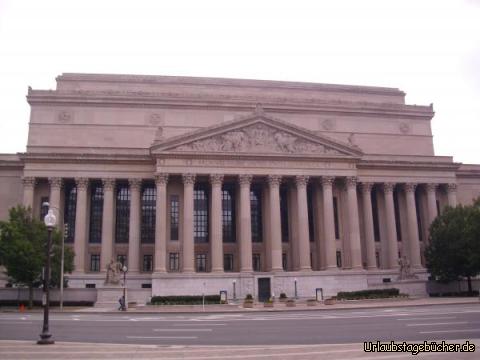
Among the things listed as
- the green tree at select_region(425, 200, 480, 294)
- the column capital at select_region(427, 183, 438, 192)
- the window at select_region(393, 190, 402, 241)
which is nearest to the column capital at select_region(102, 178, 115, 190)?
the window at select_region(393, 190, 402, 241)

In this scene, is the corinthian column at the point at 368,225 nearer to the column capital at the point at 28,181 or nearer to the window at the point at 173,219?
the window at the point at 173,219

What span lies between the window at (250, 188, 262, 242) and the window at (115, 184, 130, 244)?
17.5 m

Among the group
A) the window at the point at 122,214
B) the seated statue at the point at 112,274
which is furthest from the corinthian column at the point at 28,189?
the seated statue at the point at 112,274

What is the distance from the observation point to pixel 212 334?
75.5 feet

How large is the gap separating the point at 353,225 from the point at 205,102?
31.8 meters

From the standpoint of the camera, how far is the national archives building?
6297cm

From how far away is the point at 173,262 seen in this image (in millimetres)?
66750

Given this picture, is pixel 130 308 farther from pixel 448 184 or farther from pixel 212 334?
pixel 448 184

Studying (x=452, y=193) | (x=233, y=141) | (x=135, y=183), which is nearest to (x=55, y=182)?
(x=135, y=183)

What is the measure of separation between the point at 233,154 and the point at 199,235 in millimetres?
12817

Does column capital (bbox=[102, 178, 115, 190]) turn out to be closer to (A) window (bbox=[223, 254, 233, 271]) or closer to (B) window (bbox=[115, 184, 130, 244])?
(B) window (bbox=[115, 184, 130, 244])

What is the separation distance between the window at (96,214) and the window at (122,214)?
2310 mm

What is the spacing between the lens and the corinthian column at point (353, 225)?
6531cm

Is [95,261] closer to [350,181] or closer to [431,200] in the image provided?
[350,181]
